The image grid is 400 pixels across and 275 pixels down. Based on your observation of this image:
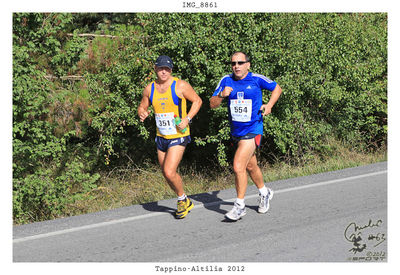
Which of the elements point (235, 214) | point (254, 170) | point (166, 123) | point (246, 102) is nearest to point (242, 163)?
point (254, 170)

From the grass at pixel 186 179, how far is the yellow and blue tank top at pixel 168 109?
2.61 meters

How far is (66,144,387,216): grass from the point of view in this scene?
8.83 m

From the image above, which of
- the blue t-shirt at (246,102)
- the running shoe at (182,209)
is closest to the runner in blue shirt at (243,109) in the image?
the blue t-shirt at (246,102)

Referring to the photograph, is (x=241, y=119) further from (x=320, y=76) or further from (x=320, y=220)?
(x=320, y=76)

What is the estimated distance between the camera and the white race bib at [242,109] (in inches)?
229

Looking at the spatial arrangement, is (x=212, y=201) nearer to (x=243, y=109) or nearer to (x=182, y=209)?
(x=182, y=209)

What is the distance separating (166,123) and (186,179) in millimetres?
5195

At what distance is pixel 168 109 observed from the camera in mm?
5797

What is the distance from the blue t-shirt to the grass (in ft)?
7.98

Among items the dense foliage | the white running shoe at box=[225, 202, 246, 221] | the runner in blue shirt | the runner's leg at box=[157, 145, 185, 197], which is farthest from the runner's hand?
the dense foliage

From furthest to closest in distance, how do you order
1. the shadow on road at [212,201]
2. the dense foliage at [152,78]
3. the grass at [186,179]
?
1. the grass at [186,179]
2. the dense foliage at [152,78]
3. the shadow on road at [212,201]

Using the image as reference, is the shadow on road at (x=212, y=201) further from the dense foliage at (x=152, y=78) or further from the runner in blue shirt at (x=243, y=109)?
the dense foliage at (x=152, y=78)

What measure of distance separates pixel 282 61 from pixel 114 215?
5327mm

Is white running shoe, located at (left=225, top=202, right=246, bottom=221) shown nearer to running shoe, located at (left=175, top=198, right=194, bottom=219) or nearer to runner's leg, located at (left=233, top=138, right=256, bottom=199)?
runner's leg, located at (left=233, top=138, right=256, bottom=199)
